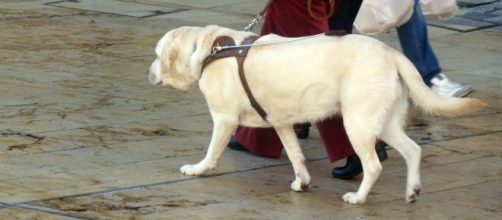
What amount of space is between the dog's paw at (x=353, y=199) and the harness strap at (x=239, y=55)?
2.02 ft

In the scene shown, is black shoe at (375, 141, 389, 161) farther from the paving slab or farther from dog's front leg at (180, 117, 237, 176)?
the paving slab

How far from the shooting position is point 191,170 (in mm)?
6738

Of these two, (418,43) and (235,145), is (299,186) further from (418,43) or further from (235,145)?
(418,43)

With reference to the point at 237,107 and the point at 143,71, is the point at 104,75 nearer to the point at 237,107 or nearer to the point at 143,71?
the point at 143,71

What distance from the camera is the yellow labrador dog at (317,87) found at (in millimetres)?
6020

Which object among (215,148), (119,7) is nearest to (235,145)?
(215,148)

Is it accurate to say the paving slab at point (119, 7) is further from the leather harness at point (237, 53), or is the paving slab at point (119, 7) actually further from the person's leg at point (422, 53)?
the leather harness at point (237, 53)

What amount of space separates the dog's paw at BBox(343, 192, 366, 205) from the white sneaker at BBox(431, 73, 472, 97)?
2908mm

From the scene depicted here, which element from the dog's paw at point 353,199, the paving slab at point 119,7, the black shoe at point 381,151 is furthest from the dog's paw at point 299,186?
the paving slab at point 119,7

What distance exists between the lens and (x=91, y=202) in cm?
616

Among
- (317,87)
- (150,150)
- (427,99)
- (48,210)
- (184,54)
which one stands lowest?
(150,150)

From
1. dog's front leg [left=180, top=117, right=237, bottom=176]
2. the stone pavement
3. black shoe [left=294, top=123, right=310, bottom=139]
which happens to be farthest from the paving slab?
dog's front leg [left=180, top=117, right=237, bottom=176]

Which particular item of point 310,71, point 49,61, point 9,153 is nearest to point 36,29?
point 49,61

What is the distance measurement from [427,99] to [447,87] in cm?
306
